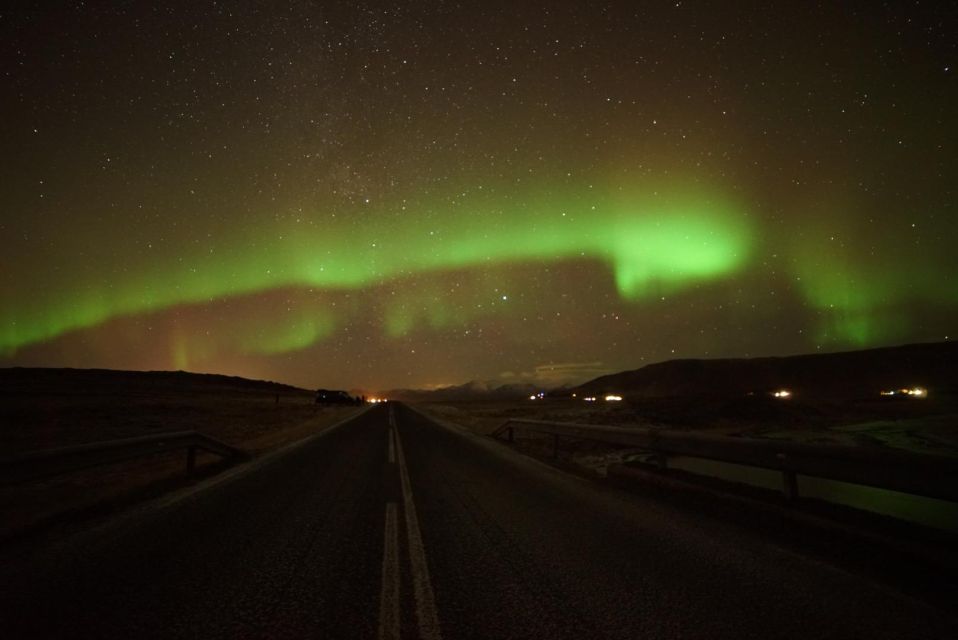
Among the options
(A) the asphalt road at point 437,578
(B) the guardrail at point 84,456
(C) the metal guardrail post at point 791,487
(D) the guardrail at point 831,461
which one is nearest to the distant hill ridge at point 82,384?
(B) the guardrail at point 84,456

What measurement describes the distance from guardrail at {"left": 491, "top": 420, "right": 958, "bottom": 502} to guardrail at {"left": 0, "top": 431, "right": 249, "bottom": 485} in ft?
29.5

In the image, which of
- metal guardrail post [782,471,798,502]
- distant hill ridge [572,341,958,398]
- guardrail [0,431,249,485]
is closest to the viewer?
guardrail [0,431,249,485]

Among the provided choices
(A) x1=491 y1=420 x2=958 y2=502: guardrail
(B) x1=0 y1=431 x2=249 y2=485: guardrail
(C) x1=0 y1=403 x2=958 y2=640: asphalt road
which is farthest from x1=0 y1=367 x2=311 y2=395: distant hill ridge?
(A) x1=491 y1=420 x2=958 y2=502: guardrail

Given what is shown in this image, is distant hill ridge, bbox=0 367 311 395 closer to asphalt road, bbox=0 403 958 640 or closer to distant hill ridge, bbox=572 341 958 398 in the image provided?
asphalt road, bbox=0 403 958 640

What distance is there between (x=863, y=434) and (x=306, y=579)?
2284cm

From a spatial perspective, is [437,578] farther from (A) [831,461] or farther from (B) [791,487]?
(B) [791,487]

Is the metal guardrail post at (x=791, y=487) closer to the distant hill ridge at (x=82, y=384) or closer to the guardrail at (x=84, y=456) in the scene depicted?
the guardrail at (x=84, y=456)

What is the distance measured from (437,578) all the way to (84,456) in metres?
6.12

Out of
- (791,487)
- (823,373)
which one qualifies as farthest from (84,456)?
(823,373)

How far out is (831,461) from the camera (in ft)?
18.5

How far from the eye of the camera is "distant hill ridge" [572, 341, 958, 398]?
116m

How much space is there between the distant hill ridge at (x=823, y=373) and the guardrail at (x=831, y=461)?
9413 cm

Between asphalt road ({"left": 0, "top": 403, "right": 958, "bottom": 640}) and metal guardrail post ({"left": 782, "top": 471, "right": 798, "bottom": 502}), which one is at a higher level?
metal guardrail post ({"left": 782, "top": 471, "right": 798, "bottom": 502})

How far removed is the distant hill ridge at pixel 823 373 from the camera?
11570 centimetres
